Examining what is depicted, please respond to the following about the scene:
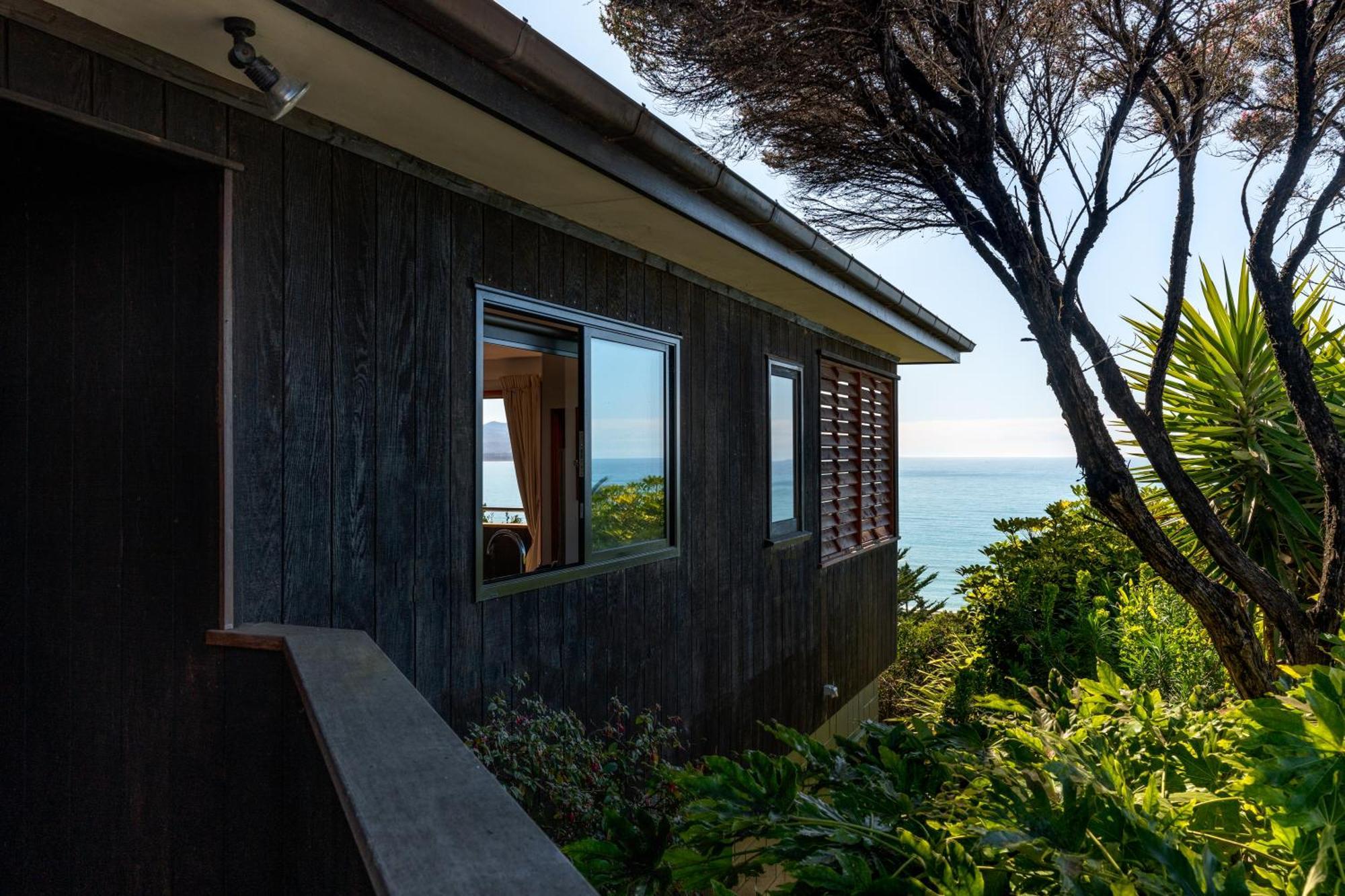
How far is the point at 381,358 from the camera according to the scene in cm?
272

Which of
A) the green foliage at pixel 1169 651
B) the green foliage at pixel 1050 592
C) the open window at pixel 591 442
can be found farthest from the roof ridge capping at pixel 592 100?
the green foliage at pixel 1050 592

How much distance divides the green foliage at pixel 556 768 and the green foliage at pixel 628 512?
86cm

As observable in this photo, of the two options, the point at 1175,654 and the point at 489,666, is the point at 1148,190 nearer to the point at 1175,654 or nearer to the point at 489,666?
the point at 1175,654

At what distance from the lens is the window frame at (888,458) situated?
663 centimetres

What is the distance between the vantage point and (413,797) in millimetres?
1126

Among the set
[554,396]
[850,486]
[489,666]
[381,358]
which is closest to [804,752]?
[489,666]

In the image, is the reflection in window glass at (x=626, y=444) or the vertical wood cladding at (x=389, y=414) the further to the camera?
the reflection in window glass at (x=626, y=444)

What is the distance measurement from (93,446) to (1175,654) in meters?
5.70

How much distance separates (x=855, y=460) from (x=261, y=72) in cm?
632

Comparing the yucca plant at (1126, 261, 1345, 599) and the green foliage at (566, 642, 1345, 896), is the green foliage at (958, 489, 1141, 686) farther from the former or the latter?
the green foliage at (566, 642, 1345, 896)

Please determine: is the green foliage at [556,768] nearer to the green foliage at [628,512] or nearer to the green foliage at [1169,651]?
the green foliage at [628,512]

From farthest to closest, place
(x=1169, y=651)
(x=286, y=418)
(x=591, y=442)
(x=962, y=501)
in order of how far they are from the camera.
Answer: (x=962, y=501) → (x=1169, y=651) → (x=591, y=442) → (x=286, y=418)

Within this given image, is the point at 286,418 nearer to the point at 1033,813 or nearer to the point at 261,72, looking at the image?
the point at 261,72

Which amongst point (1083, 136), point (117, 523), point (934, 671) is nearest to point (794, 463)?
point (1083, 136)
